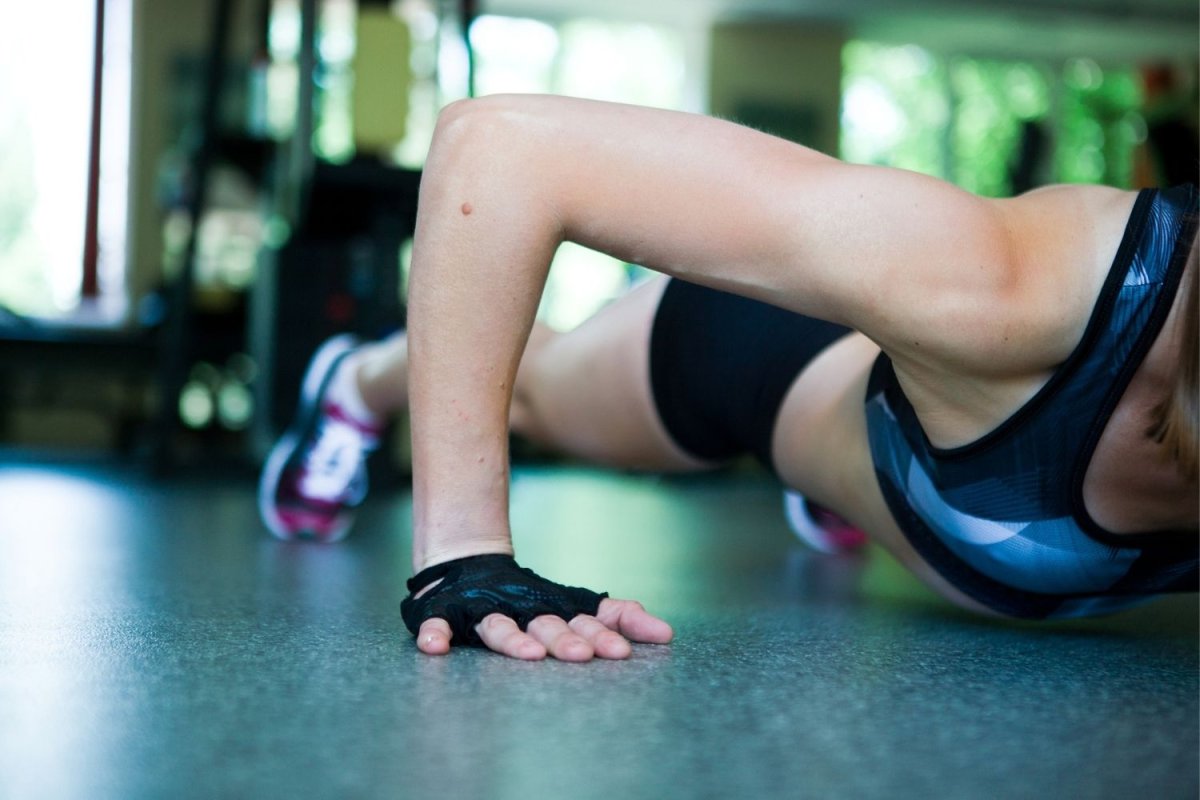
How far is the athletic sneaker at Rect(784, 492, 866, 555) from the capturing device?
A: 1.97 m

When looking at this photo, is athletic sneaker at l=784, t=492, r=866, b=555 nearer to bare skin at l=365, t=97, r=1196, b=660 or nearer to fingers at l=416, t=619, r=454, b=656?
bare skin at l=365, t=97, r=1196, b=660

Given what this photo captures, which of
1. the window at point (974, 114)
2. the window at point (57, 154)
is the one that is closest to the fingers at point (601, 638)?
the window at point (57, 154)

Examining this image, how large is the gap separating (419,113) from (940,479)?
5.07m

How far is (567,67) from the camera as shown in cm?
742

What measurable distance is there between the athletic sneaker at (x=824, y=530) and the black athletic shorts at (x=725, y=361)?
1.87ft

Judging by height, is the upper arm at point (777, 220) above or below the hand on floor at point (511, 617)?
above

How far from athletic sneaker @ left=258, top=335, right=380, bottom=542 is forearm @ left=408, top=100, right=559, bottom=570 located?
874mm

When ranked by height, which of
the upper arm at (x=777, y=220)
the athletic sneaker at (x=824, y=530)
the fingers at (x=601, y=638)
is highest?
the upper arm at (x=777, y=220)

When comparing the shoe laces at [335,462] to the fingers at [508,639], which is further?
the shoe laces at [335,462]

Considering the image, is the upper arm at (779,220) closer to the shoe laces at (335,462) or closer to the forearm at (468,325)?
the forearm at (468,325)

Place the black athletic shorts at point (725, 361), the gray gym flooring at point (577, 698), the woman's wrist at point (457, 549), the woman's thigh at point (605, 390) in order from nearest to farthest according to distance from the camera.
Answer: the gray gym flooring at point (577, 698), the woman's wrist at point (457, 549), the black athletic shorts at point (725, 361), the woman's thigh at point (605, 390)

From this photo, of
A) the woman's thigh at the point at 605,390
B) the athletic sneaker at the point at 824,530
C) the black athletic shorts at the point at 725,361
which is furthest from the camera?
the athletic sneaker at the point at 824,530

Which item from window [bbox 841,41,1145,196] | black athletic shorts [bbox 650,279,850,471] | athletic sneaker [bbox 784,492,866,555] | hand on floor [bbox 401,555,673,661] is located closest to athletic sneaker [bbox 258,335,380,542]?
black athletic shorts [bbox 650,279,850,471]

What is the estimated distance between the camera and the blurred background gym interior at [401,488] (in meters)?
0.69
